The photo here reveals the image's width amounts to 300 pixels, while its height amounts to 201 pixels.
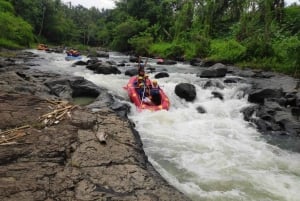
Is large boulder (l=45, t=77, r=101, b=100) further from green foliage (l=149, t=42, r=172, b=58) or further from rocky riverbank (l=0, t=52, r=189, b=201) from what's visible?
green foliage (l=149, t=42, r=172, b=58)

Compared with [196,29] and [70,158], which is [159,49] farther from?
[70,158]

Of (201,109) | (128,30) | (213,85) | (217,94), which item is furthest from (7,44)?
(201,109)

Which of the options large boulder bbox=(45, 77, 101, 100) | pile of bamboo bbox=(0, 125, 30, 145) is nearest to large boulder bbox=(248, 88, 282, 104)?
large boulder bbox=(45, 77, 101, 100)

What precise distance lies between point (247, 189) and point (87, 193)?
3.22 m

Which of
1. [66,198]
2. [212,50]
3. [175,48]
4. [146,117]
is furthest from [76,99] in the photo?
[175,48]

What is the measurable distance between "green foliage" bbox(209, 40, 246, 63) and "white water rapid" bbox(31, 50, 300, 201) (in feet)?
41.9

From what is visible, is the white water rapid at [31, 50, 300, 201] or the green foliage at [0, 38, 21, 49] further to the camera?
the green foliage at [0, 38, 21, 49]

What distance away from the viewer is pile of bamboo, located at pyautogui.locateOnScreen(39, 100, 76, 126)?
6.09m

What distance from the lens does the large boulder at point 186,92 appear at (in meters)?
12.8

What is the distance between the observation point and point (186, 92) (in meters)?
12.9

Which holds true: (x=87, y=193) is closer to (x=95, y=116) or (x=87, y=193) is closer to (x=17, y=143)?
(x=17, y=143)

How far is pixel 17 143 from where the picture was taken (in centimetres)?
502

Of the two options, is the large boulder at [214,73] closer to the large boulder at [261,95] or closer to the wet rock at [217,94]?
the wet rock at [217,94]

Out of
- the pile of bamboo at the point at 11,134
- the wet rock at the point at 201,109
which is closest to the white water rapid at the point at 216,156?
the wet rock at the point at 201,109
